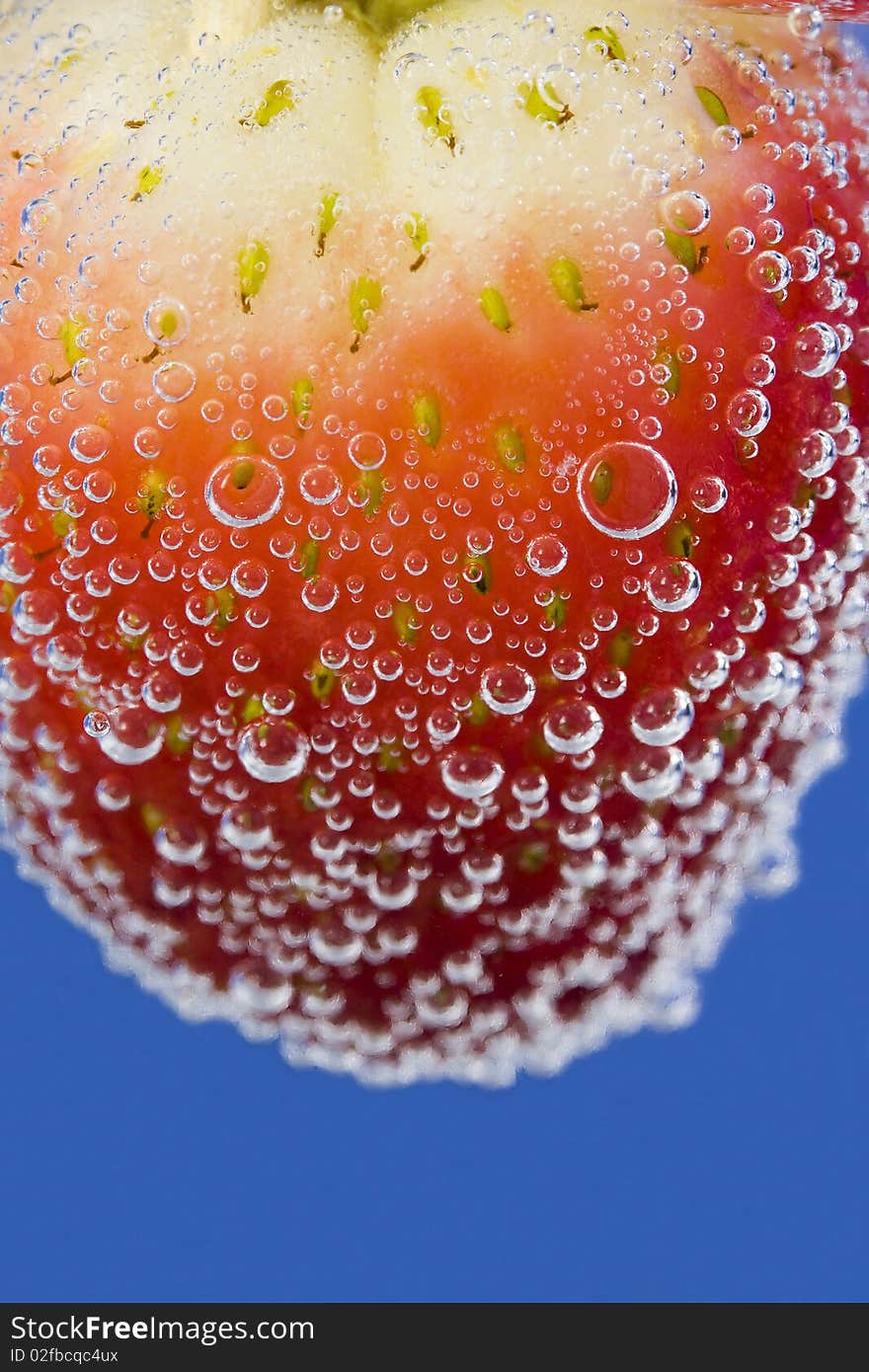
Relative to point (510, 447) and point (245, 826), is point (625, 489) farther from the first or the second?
point (245, 826)

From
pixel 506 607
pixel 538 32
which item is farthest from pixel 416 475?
pixel 538 32

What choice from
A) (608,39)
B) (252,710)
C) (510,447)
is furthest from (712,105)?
(252,710)

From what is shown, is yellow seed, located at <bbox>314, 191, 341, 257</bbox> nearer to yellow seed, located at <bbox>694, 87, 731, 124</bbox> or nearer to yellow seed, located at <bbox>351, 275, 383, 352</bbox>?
yellow seed, located at <bbox>351, 275, 383, 352</bbox>

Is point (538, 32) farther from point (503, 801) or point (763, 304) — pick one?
point (503, 801)

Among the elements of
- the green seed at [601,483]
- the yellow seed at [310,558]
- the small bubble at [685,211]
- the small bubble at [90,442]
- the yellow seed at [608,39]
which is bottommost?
the yellow seed at [310,558]

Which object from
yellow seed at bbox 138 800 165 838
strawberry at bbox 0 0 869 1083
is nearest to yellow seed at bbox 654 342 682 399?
strawberry at bbox 0 0 869 1083

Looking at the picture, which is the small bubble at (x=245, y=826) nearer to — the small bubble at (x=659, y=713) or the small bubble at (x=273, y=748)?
the small bubble at (x=273, y=748)

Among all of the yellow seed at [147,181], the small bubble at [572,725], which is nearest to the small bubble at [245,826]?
the small bubble at [572,725]
